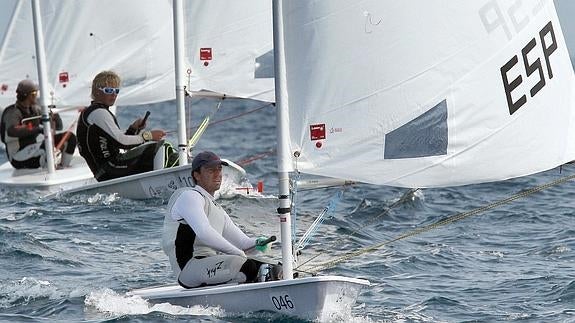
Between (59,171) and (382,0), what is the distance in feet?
27.0

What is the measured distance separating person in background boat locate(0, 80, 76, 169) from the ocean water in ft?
2.51

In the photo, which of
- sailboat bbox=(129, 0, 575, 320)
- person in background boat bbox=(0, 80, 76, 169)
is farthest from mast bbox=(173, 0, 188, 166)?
sailboat bbox=(129, 0, 575, 320)

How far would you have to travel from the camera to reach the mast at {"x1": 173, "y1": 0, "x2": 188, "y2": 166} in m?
13.2

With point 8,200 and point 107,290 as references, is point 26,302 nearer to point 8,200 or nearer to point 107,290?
point 107,290

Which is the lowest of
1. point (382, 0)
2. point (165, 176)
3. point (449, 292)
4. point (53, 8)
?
point (449, 292)

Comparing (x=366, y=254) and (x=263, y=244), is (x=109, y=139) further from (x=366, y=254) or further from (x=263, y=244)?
(x=263, y=244)

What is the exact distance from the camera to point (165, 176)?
13.1 metres

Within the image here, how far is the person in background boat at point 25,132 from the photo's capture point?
1528 cm

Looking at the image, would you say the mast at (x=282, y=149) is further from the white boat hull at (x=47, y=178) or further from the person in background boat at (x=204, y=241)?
the white boat hull at (x=47, y=178)

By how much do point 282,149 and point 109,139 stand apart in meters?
5.44

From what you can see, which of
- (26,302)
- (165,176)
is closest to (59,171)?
(165,176)

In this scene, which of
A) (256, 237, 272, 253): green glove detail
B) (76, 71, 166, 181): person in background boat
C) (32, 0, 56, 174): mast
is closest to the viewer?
(256, 237, 272, 253): green glove detail

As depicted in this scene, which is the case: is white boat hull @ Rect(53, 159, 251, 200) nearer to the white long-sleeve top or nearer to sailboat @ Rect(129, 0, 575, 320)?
the white long-sleeve top

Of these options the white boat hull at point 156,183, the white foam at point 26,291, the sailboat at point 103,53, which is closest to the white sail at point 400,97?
the white foam at point 26,291
